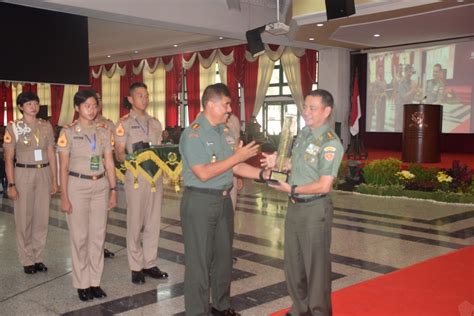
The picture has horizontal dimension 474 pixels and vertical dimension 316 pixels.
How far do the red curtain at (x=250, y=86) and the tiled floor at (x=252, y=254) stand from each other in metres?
6.71

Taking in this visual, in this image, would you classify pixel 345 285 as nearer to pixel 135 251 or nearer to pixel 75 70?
pixel 135 251

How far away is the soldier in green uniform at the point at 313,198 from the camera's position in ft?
8.73

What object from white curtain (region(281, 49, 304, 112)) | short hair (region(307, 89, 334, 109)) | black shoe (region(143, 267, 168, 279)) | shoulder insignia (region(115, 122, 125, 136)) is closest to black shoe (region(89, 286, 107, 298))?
black shoe (region(143, 267, 168, 279))

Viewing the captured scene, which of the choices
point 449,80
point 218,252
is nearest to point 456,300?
point 218,252

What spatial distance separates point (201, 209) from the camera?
2811 millimetres

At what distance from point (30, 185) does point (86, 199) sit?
0.95 metres

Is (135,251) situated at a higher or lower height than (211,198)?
lower

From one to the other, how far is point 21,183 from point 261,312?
2.21 meters

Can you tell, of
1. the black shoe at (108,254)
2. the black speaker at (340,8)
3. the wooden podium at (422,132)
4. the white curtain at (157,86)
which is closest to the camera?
the black shoe at (108,254)

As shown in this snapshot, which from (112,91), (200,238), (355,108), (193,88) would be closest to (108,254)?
(200,238)

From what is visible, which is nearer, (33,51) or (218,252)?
(218,252)

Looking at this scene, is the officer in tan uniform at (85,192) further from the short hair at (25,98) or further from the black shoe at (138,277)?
the short hair at (25,98)

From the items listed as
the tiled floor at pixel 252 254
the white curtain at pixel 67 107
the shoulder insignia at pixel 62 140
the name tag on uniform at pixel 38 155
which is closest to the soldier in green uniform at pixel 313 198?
the tiled floor at pixel 252 254

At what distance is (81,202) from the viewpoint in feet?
11.1
